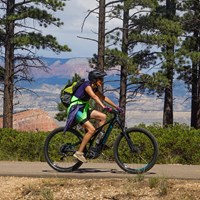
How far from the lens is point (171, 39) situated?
30000mm

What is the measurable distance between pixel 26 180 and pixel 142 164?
206 cm

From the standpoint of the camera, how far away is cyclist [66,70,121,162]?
9.93 meters

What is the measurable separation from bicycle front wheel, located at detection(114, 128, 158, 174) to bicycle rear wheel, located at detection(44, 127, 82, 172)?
2.44 feet

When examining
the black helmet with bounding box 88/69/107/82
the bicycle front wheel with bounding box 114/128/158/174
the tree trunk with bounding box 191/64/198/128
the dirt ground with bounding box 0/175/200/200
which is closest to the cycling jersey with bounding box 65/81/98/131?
the black helmet with bounding box 88/69/107/82

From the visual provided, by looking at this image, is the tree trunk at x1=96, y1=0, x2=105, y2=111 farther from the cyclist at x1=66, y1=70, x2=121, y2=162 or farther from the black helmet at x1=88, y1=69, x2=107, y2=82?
the black helmet at x1=88, y1=69, x2=107, y2=82

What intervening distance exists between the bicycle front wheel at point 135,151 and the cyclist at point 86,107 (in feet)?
1.71

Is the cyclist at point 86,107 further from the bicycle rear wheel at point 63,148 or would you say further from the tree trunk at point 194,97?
the tree trunk at point 194,97

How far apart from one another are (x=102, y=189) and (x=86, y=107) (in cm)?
186

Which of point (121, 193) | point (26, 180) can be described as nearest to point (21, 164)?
point (26, 180)

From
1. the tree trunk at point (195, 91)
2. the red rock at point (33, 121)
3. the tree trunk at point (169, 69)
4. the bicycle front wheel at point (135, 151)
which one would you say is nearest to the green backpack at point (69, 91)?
the bicycle front wheel at point (135, 151)

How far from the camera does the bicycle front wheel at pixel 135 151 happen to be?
9945 mm

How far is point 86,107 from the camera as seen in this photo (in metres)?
10.1

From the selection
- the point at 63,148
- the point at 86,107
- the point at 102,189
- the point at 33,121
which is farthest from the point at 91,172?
the point at 33,121

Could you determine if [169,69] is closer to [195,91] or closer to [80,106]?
[195,91]
